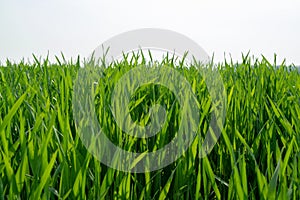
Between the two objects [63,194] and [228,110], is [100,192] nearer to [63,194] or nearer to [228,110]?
[63,194]

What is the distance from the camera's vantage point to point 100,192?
Answer: 1.52 ft

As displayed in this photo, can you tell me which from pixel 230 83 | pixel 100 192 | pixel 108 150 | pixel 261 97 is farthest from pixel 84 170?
pixel 230 83

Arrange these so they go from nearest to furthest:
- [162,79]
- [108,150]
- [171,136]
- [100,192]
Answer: [100,192]
[108,150]
[171,136]
[162,79]

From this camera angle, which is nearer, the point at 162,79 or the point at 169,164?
the point at 169,164

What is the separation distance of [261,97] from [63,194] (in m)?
0.64

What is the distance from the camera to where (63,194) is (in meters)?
0.48

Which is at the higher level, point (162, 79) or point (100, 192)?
point (162, 79)

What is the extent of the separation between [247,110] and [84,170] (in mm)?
465

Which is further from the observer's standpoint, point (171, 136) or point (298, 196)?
point (171, 136)

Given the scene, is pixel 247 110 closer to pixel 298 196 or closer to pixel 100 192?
pixel 298 196

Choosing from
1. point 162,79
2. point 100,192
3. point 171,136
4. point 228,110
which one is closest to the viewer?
point 100,192

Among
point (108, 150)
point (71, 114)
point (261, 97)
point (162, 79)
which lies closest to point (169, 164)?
point (108, 150)

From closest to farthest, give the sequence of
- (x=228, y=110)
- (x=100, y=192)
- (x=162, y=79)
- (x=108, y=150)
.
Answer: (x=100, y=192) < (x=108, y=150) < (x=228, y=110) < (x=162, y=79)

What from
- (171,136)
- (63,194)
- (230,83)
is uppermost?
(230,83)
